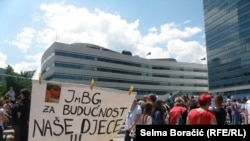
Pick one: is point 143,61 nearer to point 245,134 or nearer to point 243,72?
point 243,72

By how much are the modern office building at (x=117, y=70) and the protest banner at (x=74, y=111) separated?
8893 centimetres

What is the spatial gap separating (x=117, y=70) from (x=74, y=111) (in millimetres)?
107688

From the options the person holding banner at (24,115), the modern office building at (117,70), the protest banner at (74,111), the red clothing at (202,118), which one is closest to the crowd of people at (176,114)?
the red clothing at (202,118)

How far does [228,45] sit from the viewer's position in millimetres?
133875

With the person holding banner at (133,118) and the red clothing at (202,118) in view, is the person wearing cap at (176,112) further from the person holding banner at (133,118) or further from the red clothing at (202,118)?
the red clothing at (202,118)

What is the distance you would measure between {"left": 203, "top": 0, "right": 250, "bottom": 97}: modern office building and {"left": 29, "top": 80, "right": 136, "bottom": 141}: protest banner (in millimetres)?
113155

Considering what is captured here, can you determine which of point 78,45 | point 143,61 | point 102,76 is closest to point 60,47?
point 78,45

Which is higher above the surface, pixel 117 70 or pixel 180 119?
pixel 117 70

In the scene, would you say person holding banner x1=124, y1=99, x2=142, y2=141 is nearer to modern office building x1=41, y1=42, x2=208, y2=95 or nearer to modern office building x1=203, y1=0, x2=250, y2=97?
modern office building x1=41, y1=42, x2=208, y2=95

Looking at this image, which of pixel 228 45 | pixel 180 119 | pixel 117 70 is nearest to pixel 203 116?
pixel 180 119

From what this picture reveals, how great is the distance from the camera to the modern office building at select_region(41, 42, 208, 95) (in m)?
95.1

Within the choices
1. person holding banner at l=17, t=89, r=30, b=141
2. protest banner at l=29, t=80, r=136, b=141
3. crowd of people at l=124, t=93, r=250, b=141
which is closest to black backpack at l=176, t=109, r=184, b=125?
crowd of people at l=124, t=93, r=250, b=141

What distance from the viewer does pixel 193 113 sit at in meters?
5.91

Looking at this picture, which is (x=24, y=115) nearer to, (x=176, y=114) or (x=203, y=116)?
(x=176, y=114)
